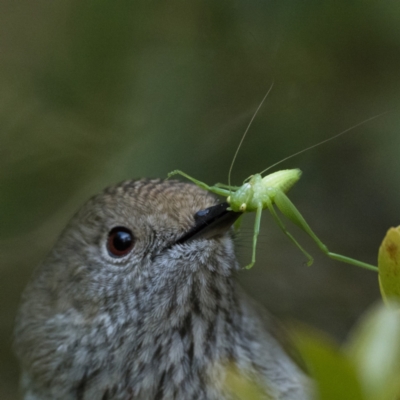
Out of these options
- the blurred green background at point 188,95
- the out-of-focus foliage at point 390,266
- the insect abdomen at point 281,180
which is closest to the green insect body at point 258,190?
the insect abdomen at point 281,180

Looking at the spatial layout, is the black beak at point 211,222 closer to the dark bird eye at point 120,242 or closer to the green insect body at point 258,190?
the green insect body at point 258,190

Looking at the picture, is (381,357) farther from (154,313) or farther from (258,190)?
(154,313)

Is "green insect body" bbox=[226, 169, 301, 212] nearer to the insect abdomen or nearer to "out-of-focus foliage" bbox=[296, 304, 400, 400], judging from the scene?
the insect abdomen

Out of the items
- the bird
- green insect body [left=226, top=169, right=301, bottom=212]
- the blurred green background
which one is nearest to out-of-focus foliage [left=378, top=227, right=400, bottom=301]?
green insect body [left=226, top=169, right=301, bottom=212]

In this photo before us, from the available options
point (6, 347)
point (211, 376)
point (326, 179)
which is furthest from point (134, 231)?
point (6, 347)

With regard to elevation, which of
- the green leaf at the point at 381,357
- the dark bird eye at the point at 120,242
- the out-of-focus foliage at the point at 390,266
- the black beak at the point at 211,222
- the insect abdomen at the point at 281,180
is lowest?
the green leaf at the point at 381,357

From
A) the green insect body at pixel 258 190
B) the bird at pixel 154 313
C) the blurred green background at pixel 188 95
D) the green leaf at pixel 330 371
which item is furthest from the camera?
the blurred green background at pixel 188 95

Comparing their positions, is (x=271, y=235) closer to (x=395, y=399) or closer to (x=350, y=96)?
(x=350, y=96)
